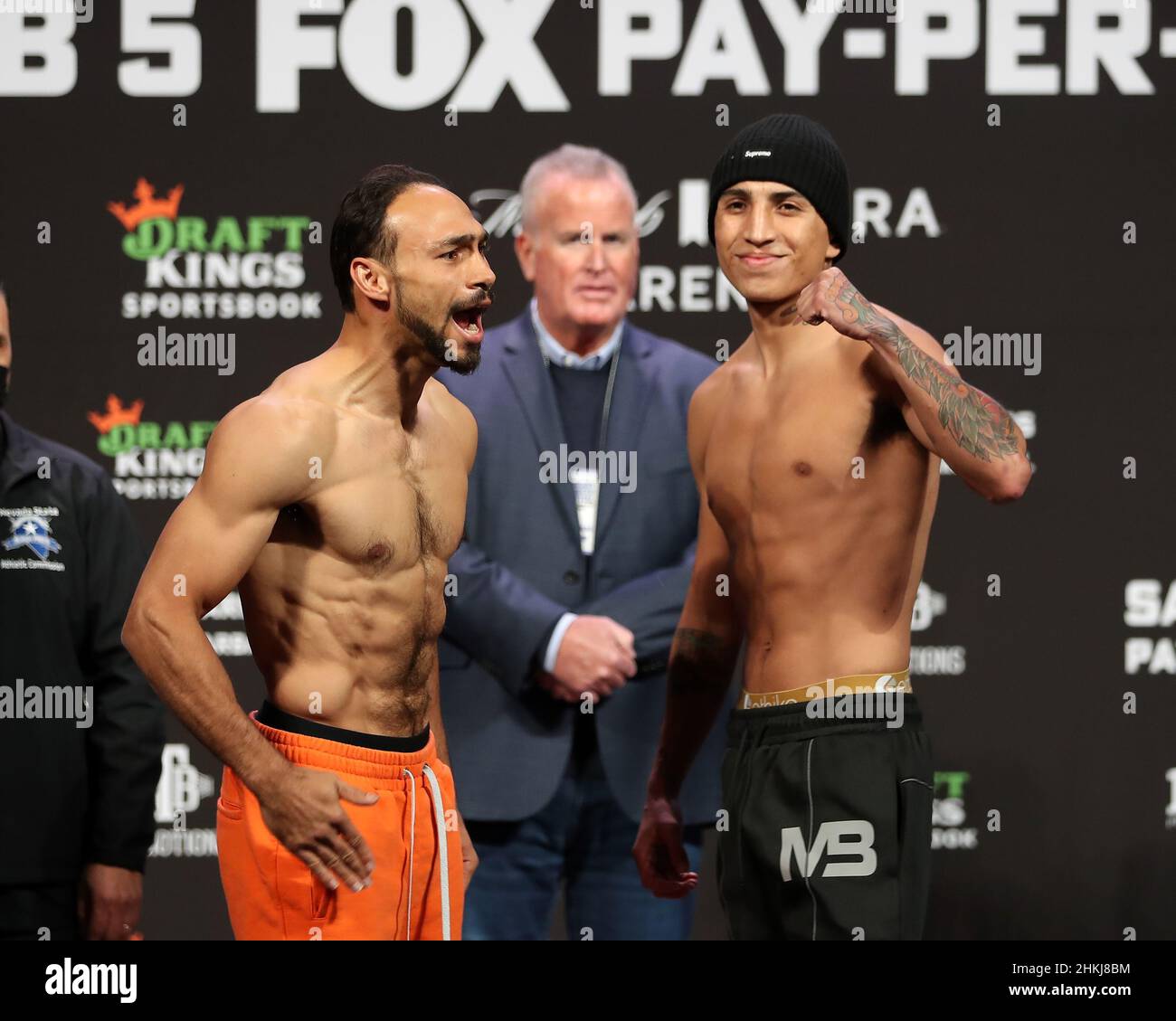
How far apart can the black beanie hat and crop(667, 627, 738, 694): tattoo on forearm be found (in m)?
0.93

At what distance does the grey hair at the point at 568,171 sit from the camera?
4508 millimetres

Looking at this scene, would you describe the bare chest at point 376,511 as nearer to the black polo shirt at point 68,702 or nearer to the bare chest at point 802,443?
the bare chest at point 802,443

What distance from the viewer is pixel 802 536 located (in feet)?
11.3

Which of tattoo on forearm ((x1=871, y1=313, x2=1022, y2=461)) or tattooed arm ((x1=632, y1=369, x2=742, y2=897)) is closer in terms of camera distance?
tattoo on forearm ((x1=871, y1=313, x2=1022, y2=461))

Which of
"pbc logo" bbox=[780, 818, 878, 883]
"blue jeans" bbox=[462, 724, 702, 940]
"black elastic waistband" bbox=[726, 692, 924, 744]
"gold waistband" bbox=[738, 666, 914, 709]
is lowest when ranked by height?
"blue jeans" bbox=[462, 724, 702, 940]

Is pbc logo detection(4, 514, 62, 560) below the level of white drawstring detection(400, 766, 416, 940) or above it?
above

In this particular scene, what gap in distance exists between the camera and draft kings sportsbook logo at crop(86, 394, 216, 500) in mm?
4641

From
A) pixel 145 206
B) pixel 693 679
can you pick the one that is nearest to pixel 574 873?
pixel 693 679

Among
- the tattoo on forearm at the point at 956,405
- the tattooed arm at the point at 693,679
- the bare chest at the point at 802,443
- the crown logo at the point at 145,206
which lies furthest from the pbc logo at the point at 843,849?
the crown logo at the point at 145,206

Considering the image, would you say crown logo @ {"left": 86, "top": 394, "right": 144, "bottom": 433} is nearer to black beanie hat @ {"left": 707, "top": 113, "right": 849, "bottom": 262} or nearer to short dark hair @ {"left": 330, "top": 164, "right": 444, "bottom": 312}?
short dark hair @ {"left": 330, "top": 164, "right": 444, "bottom": 312}

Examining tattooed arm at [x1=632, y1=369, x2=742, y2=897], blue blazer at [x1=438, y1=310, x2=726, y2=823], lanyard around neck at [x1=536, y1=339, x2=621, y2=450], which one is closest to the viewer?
tattooed arm at [x1=632, y1=369, x2=742, y2=897]

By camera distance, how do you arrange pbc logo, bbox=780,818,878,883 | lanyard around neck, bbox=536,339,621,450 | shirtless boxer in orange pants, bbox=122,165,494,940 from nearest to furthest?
1. shirtless boxer in orange pants, bbox=122,165,494,940
2. pbc logo, bbox=780,818,878,883
3. lanyard around neck, bbox=536,339,621,450

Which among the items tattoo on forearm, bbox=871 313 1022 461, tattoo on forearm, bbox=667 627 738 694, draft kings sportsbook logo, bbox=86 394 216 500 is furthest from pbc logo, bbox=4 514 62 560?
tattoo on forearm, bbox=871 313 1022 461

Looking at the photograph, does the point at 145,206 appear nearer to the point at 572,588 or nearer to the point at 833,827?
the point at 572,588
